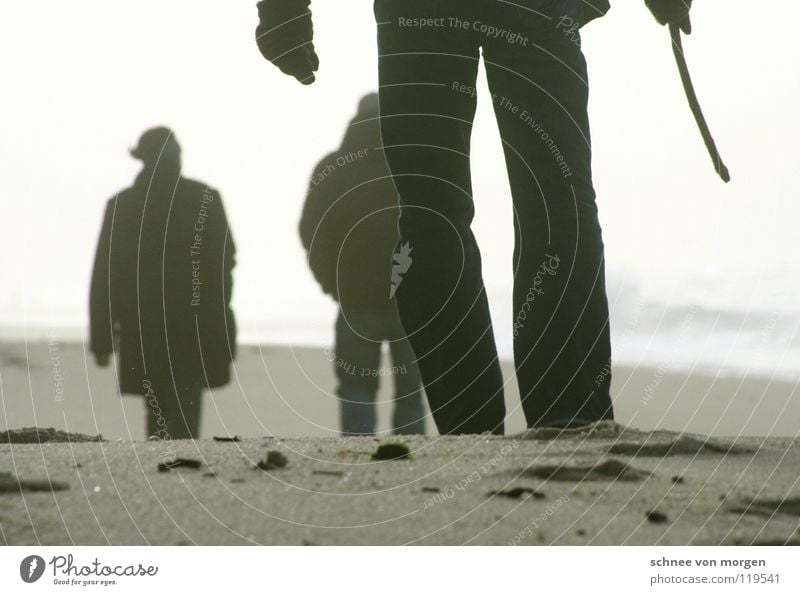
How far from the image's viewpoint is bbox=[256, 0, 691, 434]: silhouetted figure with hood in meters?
1.69

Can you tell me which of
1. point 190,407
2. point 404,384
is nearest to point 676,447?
point 404,384

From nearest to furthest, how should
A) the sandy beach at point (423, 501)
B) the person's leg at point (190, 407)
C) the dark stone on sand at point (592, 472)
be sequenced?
the sandy beach at point (423, 501)
the dark stone on sand at point (592, 472)
the person's leg at point (190, 407)

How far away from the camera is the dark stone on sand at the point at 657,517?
1.19 meters

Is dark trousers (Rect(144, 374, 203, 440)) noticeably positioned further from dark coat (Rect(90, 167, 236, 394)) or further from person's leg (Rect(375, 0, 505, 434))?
person's leg (Rect(375, 0, 505, 434))

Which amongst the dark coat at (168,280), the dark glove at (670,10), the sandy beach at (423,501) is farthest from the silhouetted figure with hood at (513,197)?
the dark coat at (168,280)

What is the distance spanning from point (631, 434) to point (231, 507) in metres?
0.67

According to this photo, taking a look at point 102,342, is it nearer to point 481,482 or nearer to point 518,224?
point 518,224

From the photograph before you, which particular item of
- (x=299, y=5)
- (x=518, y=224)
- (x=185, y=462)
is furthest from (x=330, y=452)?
(x=299, y=5)

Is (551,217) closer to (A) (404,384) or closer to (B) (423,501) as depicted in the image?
(B) (423,501)

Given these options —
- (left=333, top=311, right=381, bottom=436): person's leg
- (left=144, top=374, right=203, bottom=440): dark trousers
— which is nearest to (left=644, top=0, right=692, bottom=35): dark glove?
(left=333, top=311, right=381, bottom=436): person's leg

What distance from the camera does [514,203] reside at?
1737 millimetres

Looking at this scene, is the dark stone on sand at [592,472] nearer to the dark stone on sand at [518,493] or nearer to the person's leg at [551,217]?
the dark stone on sand at [518,493]

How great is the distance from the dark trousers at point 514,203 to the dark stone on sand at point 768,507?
0.44m

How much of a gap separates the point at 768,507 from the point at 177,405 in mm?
1969
